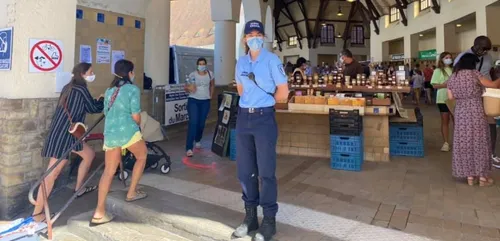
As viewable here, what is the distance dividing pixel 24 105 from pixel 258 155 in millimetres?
2805

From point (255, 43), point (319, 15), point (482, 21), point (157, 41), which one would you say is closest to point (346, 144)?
point (255, 43)

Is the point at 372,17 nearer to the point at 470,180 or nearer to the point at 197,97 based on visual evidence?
the point at 197,97

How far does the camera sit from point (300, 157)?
17.5ft

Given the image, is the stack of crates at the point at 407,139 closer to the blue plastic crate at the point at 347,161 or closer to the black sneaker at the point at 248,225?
the blue plastic crate at the point at 347,161

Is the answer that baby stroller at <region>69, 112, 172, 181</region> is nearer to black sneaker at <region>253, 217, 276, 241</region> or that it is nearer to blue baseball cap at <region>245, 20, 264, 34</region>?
blue baseball cap at <region>245, 20, 264, 34</region>

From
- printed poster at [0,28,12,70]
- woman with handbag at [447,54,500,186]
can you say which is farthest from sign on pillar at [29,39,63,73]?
woman with handbag at [447,54,500,186]

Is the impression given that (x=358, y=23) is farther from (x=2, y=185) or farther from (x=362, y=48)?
(x=2, y=185)

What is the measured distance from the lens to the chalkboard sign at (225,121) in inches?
205

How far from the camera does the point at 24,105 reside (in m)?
3.83

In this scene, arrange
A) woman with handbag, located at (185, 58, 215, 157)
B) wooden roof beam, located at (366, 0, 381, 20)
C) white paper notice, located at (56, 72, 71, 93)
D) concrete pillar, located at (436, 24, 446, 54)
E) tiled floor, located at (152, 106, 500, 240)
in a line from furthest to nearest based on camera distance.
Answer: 1. wooden roof beam, located at (366, 0, 381, 20)
2. concrete pillar, located at (436, 24, 446, 54)
3. woman with handbag, located at (185, 58, 215, 157)
4. white paper notice, located at (56, 72, 71, 93)
5. tiled floor, located at (152, 106, 500, 240)

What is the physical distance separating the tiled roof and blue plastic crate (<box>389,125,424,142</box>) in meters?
32.1

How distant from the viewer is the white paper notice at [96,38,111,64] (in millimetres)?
5676

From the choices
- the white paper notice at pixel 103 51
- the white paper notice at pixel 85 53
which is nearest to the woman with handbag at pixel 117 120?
the white paper notice at pixel 85 53

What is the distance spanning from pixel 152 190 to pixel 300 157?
237 centimetres
